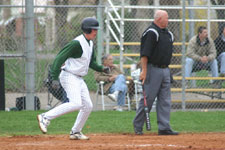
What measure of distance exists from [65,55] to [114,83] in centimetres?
502

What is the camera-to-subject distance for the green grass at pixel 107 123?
34.4 feet

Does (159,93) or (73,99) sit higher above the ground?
(73,99)

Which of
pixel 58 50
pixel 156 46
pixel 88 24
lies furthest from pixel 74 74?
pixel 58 50

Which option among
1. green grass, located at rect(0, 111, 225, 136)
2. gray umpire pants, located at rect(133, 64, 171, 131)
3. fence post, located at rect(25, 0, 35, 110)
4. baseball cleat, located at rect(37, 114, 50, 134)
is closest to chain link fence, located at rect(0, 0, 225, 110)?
fence post, located at rect(25, 0, 35, 110)

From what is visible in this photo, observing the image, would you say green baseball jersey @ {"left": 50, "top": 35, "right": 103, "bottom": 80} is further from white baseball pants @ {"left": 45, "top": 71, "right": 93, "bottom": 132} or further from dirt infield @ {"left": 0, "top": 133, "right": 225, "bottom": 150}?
dirt infield @ {"left": 0, "top": 133, "right": 225, "bottom": 150}

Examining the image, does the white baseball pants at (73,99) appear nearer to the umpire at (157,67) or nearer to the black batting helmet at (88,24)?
the black batting helmet at (88,24)

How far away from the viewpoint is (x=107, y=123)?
1126 cm

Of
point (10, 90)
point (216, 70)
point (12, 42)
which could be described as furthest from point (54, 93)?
point (216, 70)

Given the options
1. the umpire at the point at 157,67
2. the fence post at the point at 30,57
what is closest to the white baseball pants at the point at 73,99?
the umpire at the point at 157,67

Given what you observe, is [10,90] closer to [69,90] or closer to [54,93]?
[54,93]

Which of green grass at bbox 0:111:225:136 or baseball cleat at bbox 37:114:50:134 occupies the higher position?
baseball cleat at bbox 37:114:50:134

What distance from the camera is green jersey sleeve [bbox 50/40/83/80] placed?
8.20 m

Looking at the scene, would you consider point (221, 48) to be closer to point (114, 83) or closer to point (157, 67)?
point (114, 83)

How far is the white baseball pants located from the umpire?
4.70ft
